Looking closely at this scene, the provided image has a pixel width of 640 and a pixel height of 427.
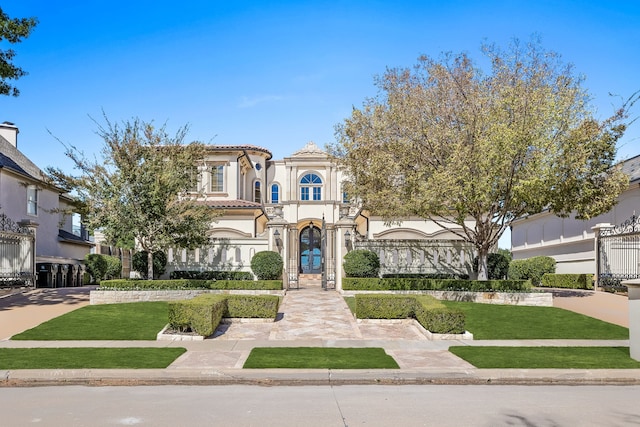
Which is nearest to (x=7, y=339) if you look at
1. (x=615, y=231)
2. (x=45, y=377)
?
(x=45, y=377)

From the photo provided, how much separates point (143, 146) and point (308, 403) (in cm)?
1698

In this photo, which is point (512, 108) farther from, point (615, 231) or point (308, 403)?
point (308, 403)

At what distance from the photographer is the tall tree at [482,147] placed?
2000 centimetres

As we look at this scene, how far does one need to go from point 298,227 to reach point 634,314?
995 inches

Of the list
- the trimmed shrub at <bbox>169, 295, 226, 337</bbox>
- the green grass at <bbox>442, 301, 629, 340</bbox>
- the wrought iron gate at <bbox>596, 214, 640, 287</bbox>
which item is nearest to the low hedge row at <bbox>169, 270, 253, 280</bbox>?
the trimmed shrub at <bbox>169, 295, 226, 337</bbox>

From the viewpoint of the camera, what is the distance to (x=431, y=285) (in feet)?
72.7

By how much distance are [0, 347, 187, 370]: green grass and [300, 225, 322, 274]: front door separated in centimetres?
2050

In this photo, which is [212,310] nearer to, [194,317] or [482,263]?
[194,317]

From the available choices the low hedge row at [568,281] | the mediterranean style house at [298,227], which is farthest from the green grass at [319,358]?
the low hedge row at [568,281]

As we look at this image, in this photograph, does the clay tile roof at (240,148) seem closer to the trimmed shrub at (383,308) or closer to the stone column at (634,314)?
the trimmed shrub at (383,308)

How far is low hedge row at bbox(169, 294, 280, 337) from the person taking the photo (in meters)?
14.9

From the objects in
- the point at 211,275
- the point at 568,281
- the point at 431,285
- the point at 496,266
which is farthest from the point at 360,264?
the point at 568,281

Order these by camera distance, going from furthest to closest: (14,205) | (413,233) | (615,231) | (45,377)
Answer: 1. (413,233)
2. (14,205)
3. (615,231)
4. (45,377)

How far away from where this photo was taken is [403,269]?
25.4m
